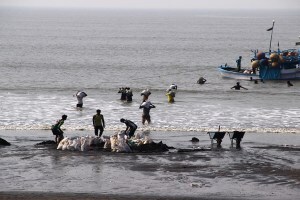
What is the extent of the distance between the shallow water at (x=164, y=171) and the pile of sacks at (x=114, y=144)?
34cm

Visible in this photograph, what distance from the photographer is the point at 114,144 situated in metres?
23.9

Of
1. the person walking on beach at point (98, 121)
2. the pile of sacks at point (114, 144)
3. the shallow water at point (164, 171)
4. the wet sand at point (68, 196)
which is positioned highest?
the person walking on beach at point (98, 121)

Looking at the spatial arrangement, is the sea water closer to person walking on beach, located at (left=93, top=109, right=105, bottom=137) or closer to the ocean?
the ocean

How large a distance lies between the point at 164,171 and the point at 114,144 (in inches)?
125

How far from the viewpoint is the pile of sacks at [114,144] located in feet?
78.4

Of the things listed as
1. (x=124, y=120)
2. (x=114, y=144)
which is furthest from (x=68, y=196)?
(x=124, y=120)

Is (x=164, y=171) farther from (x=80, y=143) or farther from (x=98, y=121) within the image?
(x=98, y=121)

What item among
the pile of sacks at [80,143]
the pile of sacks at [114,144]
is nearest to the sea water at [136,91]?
the pile of sacks at [80,143]

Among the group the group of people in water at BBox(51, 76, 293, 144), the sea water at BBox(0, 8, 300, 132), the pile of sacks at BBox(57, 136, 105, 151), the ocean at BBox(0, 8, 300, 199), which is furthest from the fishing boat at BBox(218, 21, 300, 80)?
the pile of sacks at BBox(57, 136, 105, 151)

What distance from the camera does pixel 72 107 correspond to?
39.1m

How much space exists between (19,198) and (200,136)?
1153 centimetres

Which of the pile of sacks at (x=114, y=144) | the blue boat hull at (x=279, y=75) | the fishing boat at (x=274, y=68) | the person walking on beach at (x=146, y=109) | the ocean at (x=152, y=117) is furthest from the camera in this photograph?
the blue boat hull at (x=279, y=75)

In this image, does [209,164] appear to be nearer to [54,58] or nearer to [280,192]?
[280,192]

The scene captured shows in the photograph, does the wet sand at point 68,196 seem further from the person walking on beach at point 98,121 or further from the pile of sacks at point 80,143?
the person walking on beach at point 98,121
